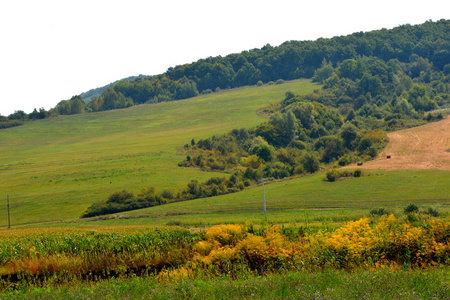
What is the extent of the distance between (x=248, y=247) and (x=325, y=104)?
148 m

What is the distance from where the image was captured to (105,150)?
123 meters

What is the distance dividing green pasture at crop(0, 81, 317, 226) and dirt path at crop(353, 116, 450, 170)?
1252 inches

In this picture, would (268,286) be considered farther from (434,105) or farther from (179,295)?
(434,105)

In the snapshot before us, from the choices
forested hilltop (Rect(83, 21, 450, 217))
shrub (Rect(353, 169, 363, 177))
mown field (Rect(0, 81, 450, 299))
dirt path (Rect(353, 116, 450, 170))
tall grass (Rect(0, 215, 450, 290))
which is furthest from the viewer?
dirt path (Rect(353, 116, 450, 170))

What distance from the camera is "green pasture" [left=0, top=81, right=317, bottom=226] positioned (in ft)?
263

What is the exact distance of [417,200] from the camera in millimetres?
52688

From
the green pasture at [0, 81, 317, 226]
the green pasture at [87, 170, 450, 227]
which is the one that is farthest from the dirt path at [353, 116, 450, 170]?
the green pasture at [0, 81, 317, 226]

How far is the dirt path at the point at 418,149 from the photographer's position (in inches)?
3183

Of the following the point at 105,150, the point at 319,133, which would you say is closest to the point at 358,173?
the point at 319,133

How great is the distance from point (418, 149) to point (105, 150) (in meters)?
71.3

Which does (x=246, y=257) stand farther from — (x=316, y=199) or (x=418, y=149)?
(x=418, y=149)

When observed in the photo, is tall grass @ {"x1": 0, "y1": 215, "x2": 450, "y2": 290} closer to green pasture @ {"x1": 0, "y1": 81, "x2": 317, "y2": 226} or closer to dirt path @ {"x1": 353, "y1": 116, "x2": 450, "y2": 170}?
green pasture @ {"x1": 0, "y1": 81, "x2": 317, "y2": 226}

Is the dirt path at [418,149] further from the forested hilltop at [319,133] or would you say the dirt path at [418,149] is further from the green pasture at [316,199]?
the green pasture at [316,199]

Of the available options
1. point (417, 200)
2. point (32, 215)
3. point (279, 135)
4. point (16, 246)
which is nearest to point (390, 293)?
point (16, 246)
